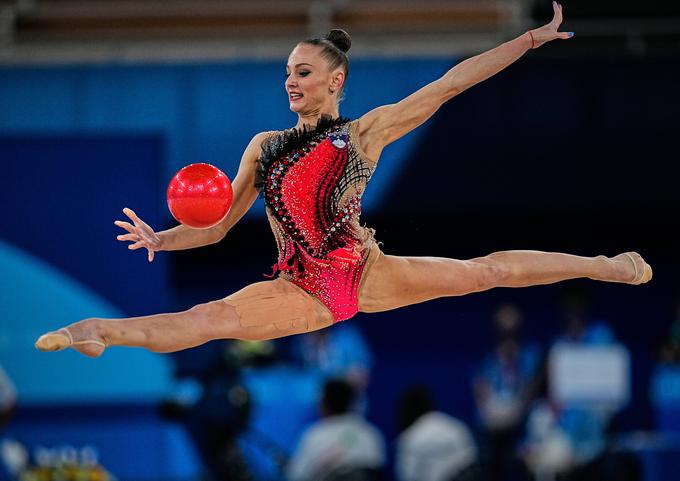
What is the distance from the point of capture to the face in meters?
4.35

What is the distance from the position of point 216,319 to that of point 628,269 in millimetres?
1836

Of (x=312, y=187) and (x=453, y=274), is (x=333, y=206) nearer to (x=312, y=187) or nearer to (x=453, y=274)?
(x=312, y=187)

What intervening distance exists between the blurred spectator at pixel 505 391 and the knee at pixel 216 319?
5486 mm

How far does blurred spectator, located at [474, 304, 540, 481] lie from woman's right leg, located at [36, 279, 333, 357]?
17.2ft

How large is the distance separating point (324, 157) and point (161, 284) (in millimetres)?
3369

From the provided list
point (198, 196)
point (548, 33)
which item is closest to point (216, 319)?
point (198, 196)

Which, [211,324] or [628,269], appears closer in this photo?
[211,324]

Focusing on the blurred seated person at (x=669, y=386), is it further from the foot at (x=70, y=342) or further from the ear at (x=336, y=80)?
the foot at (x=70, y=342)

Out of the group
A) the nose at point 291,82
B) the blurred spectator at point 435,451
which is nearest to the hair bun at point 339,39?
the nose at point 291,82

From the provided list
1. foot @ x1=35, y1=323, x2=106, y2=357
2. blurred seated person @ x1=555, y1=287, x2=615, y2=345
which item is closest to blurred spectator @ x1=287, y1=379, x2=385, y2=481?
foot @ x1=35, y1=323, x2=106, y2=357

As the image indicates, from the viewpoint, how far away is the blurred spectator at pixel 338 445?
650cm

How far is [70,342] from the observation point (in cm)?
356

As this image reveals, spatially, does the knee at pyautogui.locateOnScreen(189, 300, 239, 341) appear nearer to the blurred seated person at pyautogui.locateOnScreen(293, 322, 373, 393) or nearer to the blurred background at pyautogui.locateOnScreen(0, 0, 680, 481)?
the blurred background at pyautogui.locateOnScreen(0, 0, 680, 481)

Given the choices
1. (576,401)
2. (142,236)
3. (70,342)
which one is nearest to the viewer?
(70,342)
